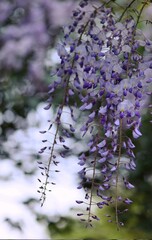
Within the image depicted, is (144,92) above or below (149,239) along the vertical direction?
below

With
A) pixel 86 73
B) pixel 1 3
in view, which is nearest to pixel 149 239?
pixel 1 3

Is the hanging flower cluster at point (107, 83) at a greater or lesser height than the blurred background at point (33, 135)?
lesser

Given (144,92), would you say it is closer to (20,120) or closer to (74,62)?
(74,62)

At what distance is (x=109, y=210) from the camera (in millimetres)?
2115

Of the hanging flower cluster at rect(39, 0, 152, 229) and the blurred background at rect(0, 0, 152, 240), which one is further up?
the blurred background at rect(0, 0, 152, 240)

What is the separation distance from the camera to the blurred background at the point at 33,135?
2.13 meters

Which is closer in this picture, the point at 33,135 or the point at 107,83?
the point at 107,83

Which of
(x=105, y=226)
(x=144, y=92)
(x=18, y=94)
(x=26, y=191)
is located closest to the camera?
(x=144, y=92)

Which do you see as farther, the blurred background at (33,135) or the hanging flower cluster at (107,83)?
the blurred background at (33,135)

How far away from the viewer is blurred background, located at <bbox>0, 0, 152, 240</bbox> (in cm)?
213

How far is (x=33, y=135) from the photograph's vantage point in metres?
2.33

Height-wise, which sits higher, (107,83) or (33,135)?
(33,135)

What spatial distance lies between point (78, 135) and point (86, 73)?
4.18 feet

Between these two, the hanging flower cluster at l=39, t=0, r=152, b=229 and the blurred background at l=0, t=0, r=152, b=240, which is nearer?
the hanging flower cluster at l=39, t=0, r=152, b=229
